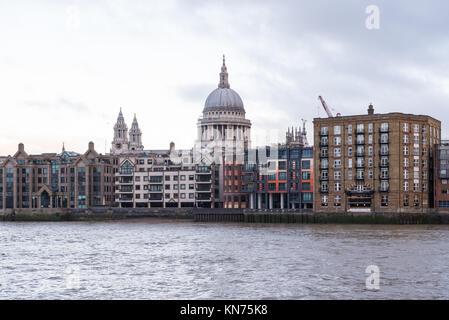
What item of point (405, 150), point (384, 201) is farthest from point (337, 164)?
point (405, 150)

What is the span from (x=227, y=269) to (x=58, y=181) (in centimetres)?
12759

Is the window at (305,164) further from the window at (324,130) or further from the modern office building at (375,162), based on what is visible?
the window at (324,130)

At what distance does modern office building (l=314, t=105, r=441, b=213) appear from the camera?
126 meters

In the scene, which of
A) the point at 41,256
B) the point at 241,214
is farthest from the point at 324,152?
the point at 41,256

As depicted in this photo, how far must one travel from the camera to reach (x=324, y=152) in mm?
134875

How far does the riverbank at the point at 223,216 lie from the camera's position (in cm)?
12031

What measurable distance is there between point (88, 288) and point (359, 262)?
2182 centimetres

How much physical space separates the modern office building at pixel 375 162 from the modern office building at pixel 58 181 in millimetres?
57659

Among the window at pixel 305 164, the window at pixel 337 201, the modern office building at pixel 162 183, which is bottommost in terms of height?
the window at pixel 337 201

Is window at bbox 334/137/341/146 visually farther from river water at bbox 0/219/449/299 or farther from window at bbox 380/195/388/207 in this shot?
river water at bbox 0/219/449/299

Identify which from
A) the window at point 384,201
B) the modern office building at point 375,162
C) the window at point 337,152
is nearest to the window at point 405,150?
the modern office building at point 375,162

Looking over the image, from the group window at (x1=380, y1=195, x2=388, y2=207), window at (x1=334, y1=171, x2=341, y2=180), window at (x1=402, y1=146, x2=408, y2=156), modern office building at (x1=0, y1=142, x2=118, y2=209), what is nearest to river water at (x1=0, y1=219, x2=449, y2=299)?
window at (x1=380, y1=195, x2=388, y2=207)

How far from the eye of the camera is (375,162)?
128m
